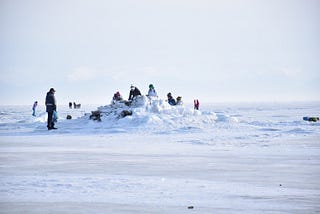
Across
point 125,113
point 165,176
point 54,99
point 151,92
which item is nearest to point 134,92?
point 151,92

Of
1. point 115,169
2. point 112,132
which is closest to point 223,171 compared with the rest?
point 115,169

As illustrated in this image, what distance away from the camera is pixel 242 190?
8.23 m

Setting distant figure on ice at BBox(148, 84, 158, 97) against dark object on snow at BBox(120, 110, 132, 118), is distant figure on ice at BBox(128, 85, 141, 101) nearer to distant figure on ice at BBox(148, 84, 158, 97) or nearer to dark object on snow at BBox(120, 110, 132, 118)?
distant figure on ice at BBox(148, 84, 158, 97)

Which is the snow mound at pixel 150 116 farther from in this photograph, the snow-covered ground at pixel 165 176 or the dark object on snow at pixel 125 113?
the snow-covered ground at pixel 165 176

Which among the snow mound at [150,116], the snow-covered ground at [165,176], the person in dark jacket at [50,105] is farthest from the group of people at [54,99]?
the snow-covered ground at [165,176]

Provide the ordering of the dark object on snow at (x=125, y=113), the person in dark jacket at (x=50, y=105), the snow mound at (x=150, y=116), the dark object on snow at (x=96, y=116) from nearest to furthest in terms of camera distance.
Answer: the person in dark jacket at (x=50, y=105) → the snow mound at (x=150, y=116) → the dark object on snow at (x=125, y=113) → the dark object on snow at (x=96, y=116)

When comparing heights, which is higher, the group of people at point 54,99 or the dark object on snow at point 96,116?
the group of people at point 54,99

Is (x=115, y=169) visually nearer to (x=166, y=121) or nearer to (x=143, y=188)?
(x=143, y=188)

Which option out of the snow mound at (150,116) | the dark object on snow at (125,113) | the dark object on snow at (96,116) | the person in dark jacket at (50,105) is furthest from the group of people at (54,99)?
the dark object on snow at (96,116)

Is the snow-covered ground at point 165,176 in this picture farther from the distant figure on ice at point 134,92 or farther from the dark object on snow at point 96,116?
the distant figure on ice at point 134,92

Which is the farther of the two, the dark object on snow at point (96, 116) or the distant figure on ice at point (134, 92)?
the distant figure on ice at point (134, 92)

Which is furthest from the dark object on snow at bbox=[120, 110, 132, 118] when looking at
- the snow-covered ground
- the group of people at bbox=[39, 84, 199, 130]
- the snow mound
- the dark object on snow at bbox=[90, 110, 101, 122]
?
the snow-covered ground

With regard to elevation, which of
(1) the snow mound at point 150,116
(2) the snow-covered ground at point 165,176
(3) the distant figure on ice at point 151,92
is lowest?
(2) the snow-covered ground at point 165,176

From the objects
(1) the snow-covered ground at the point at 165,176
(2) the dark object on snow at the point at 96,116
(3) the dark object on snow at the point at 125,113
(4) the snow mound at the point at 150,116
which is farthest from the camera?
(2) the dark object on snow at the point at 96,116
